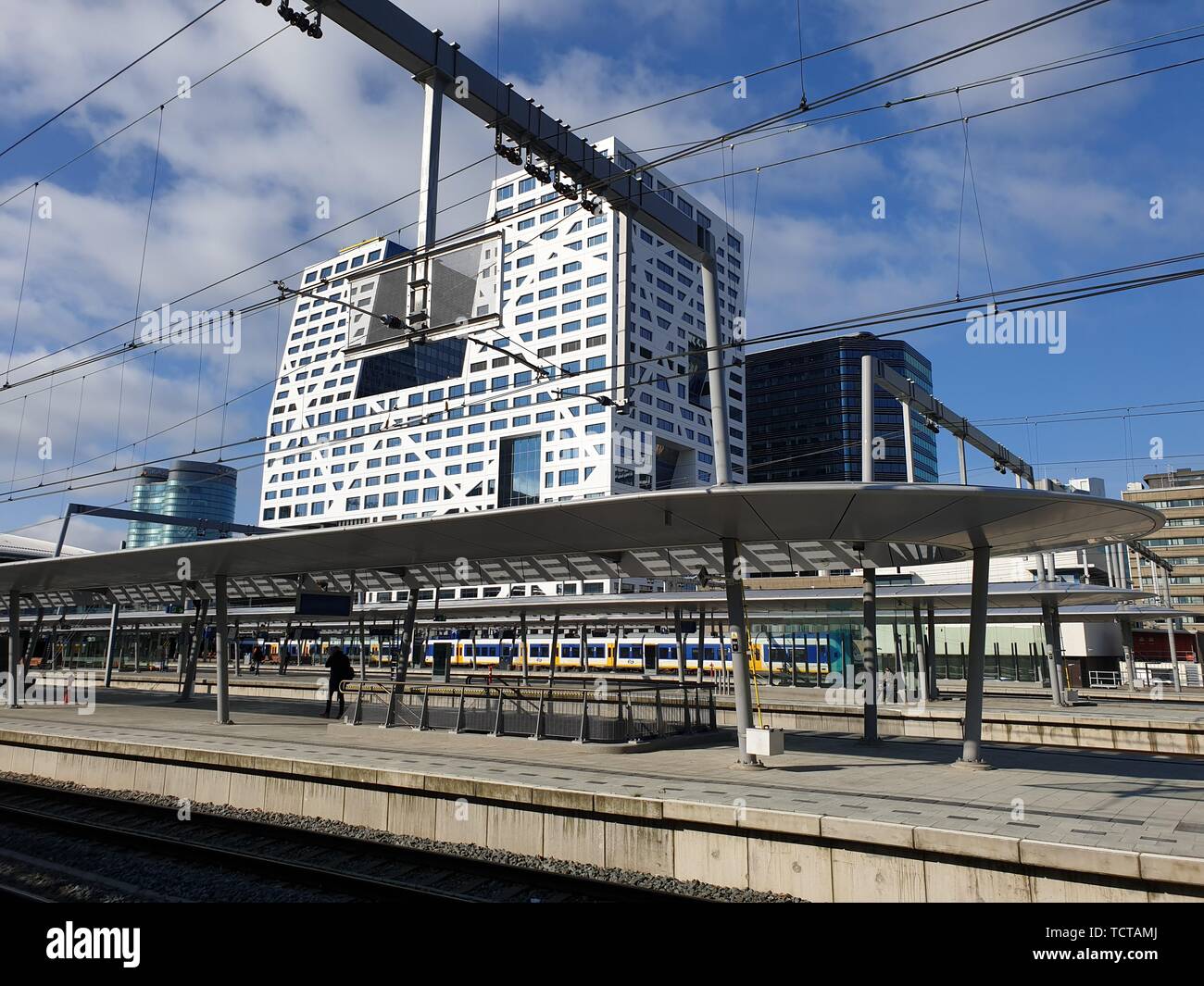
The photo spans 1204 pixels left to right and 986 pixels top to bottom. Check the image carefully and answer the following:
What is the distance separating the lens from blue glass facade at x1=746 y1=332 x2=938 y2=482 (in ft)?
424

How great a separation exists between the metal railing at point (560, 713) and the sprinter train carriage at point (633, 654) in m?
5.52

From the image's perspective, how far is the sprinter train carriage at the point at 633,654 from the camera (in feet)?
124

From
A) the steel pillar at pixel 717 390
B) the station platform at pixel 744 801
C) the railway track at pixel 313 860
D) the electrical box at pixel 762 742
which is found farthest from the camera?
the steel pillar at pixel 717 390

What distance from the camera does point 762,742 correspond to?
39.8 feet

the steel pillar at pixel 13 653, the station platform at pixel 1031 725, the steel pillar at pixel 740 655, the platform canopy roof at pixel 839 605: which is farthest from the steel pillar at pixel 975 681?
the steel pillar at pixel 13 653

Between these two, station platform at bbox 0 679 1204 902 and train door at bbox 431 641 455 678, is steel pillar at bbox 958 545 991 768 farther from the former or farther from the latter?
train door at bbox 431 641 455 678

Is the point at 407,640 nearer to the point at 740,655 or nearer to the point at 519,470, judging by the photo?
the point at 740,655

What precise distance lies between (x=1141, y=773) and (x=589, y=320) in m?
72.4

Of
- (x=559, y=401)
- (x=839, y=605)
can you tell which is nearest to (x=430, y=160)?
(x=839, y=605)

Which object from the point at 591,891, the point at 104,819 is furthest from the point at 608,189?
the point at 104,819

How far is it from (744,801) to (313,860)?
4.96 metres

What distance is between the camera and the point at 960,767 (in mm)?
12695

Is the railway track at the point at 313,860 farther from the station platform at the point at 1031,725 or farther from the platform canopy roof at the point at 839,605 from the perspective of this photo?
the platform canopy roof at the point at 839,605
